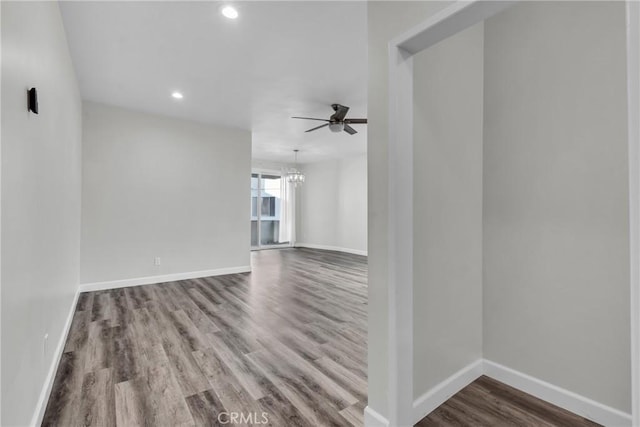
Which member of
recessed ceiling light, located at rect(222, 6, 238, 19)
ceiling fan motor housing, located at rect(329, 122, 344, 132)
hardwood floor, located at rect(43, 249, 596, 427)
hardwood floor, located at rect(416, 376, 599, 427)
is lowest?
hardwood floor, located at rect(416, 376, 599, 427)

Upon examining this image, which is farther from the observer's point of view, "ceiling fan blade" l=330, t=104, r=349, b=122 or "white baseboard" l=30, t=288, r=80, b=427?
"ceiling fan blade" l=330, t=104, r=349, b=122

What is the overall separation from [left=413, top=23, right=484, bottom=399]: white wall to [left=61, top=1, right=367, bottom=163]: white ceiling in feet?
3.00

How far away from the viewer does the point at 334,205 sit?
28.6ft

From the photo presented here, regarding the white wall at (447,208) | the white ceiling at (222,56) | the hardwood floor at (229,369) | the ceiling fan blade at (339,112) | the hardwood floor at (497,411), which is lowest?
the hardwood floor at (497,411)

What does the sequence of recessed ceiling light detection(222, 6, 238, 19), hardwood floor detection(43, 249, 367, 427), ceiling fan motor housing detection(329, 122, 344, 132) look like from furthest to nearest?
ceiling fan motor housing detection(329, 122, 344, 132), recessed ceiling light detection(222, 6, 238, 19), hardwood floor detection(43, 249, 367, 427)

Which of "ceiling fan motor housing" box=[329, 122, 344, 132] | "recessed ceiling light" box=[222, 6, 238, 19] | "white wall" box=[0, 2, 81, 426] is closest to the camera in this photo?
"white wall" box=[0, 2, 81, 426]

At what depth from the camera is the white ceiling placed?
2.23 metres

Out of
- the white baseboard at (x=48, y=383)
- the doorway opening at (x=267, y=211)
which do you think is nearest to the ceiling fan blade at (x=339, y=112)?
the white baseboard at (x=48, y=383)

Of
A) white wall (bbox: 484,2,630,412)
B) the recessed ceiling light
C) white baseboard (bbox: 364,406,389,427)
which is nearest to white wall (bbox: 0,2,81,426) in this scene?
the recessed ceiling light

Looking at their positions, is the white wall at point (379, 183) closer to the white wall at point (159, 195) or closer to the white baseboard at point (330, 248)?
the white wall at point (159, 195)

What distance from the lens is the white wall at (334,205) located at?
25.9 ft

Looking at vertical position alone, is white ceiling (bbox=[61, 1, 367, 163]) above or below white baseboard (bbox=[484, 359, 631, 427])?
above

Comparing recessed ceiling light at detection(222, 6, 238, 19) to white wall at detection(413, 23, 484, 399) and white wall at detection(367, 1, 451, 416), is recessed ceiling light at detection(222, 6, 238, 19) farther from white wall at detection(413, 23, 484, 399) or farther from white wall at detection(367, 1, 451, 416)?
white wall at detection(413, 23, 484, 399)

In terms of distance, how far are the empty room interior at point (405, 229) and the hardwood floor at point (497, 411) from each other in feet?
0.04
